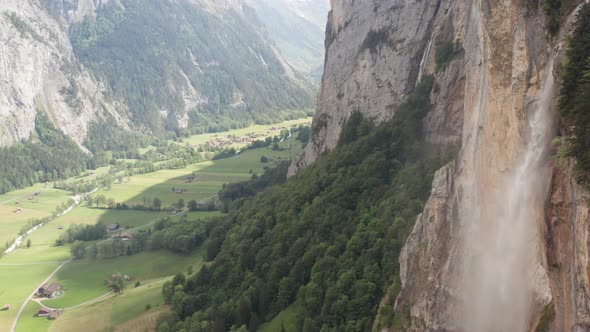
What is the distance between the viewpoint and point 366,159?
70.2m

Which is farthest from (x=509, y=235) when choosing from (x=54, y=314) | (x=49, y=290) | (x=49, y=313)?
(x=49, y=290)

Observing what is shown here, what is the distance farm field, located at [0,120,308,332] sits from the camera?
80.6 metres

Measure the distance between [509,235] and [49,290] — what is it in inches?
3504

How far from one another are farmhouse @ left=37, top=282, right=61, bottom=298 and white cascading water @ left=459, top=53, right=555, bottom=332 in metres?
83.1

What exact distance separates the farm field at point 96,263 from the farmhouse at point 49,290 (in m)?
1.70

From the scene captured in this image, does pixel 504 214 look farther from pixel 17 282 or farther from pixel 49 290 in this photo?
pixel 17 282

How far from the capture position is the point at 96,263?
10844cm

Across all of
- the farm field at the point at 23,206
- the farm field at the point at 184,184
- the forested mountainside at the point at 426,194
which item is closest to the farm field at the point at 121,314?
the forested mountainside at the point at 426,194

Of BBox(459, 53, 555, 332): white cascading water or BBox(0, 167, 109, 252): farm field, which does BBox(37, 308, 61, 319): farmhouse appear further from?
BBox(459, 53, 555, 332): white cascading water

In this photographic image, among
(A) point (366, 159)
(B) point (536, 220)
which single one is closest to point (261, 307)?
(A) point (366, 159)

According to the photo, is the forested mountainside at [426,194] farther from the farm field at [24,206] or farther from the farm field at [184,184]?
the farm field at [24,206]

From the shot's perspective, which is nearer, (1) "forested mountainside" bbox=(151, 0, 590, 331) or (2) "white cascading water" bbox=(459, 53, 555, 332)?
(1) "forested mountainside" bbox=(151, 0, 590, 331)

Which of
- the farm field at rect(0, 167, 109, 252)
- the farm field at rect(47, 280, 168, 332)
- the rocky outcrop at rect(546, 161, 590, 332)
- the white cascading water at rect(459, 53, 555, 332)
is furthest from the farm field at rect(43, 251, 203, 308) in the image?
the rocky outcrop at rect(546, 161, 590, 332)

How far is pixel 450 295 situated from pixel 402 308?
6.48m
